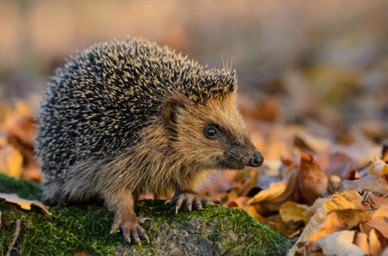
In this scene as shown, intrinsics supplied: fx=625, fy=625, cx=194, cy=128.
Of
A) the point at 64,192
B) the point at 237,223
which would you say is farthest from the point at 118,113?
the point at 237,223

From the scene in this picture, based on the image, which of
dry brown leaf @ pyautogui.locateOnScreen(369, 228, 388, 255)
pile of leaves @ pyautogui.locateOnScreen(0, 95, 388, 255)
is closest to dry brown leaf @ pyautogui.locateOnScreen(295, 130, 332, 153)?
pile of leaves @ pyautogui.locateOnScreen(0, 95, 388, 255)

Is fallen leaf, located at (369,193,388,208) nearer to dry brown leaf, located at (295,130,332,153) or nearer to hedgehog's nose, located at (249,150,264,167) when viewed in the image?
hedgehog's nose, located at (249,150,264,167)

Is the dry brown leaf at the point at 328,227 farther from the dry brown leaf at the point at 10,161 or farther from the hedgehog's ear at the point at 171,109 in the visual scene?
the dry brown leaf at the point at 10,161

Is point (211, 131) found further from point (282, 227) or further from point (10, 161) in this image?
point (10, 161)

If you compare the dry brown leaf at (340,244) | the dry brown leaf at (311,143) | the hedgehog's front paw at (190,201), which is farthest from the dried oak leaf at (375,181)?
the dry brown leaf at (311,143)

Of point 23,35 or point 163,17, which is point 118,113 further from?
point 163,17

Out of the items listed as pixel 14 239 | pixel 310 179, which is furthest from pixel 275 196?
pixel 14 239

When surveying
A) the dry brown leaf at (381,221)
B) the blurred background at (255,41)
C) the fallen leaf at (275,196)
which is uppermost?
the blurred background at (255,41)
